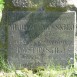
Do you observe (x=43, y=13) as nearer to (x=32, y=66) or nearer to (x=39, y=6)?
(x=39, y=6)

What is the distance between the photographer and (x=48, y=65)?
438cm

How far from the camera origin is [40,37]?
14.3 feet

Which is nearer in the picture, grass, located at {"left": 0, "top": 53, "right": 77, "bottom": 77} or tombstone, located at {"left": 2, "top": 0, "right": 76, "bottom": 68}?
grass, located at {"left": 0, "top": 53, "right": 77, "bottom": 77}

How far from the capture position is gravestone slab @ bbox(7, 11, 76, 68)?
14.1ft

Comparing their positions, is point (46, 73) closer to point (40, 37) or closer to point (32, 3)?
point (40, 37)

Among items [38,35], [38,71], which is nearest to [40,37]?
[38,35]

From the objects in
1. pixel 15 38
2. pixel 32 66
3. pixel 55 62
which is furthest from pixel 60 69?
pixel 15 38

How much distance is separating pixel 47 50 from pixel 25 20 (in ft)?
1.77

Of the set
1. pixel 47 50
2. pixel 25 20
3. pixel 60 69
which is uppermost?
pixel 25 20

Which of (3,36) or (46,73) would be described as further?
(3,36)

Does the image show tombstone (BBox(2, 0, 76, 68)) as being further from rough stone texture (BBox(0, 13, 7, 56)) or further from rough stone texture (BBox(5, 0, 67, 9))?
rough stone texture (BBox(0, 13, 7, 56))

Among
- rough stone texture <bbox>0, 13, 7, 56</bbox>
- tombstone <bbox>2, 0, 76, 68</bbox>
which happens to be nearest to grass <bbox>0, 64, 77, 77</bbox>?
tombstone <bbox>2, 0, 76, 68</bbox>

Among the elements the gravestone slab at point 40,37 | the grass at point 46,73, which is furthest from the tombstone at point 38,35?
the grass at point 46,73

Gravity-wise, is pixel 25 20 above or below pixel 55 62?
above
